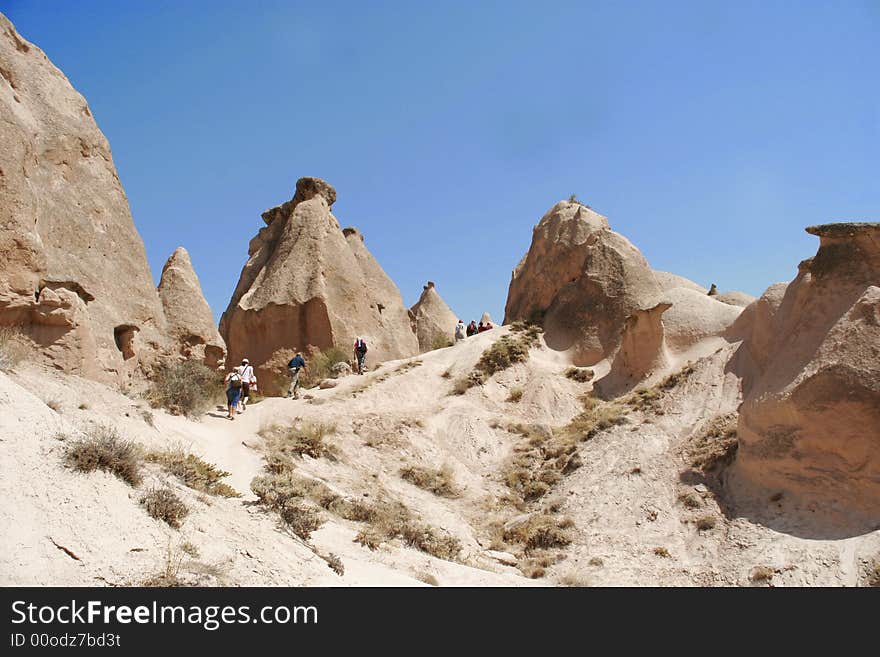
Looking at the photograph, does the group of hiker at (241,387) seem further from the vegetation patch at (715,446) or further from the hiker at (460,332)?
the vegetation patch at (715,446)

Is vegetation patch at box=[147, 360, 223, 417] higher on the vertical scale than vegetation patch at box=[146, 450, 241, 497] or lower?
higher

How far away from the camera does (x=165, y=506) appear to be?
612 centimetres

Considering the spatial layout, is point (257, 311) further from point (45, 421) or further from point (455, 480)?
point (45, 421)

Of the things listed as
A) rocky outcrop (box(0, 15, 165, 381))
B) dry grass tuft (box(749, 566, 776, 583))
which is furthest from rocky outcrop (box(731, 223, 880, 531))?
rocky outcrop (box(0, 15, 165, 381))

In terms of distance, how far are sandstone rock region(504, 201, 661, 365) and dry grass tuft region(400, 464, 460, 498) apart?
22.6 feet

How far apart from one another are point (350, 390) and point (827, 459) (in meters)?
10.1

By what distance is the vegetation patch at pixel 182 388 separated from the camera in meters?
12.5

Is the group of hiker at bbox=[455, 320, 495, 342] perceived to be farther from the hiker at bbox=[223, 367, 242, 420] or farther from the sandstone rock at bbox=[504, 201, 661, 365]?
the hiker at bbox=[223, 367, 242, 420]

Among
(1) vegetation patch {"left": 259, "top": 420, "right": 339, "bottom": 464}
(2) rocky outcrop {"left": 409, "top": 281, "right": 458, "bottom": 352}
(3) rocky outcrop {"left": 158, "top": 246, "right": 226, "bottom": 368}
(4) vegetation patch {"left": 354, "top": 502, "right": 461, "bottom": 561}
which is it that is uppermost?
(2) rocky outcrop {"left": 409, "top": 281, "right": 458, "bottom": 352}

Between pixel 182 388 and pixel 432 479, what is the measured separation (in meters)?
5.14

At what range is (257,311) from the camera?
20.2 metres

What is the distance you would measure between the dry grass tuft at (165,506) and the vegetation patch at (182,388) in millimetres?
6277

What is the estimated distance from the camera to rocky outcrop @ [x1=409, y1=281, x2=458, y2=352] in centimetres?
3347
